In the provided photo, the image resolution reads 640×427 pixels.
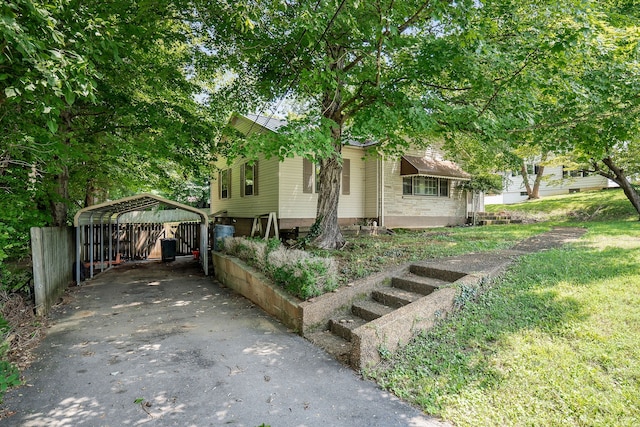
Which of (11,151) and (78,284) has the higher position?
(11,151)

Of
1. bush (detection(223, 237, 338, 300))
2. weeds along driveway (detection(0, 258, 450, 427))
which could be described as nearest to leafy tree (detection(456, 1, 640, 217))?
bush (detection(223, 237, 338, 300))

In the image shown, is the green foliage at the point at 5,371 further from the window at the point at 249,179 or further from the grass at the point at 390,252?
the window at the point at 249,179

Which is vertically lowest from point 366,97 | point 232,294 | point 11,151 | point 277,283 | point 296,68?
point 232,294

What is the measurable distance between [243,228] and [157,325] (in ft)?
29.9

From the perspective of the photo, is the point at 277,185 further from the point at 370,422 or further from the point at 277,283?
the point at 370,422

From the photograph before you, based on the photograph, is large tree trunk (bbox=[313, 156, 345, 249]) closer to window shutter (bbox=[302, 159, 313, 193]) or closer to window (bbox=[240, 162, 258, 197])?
window shutter (bbox=[302, 159, 313, 193])

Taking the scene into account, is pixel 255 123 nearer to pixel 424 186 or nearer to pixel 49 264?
pixel 49 264

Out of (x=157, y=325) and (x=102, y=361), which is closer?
(x=102, y=361)

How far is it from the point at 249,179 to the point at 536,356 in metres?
12.1

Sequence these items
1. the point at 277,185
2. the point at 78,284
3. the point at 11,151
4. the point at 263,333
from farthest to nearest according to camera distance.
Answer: the point at 277,185, the point at 78,284, the point at 263,333, the point at 11,151

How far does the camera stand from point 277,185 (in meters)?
11.6

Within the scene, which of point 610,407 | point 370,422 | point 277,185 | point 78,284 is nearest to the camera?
point 610,407

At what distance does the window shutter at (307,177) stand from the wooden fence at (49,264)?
23.2 ft

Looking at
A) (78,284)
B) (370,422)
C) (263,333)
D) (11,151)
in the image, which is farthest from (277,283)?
(78,284)
